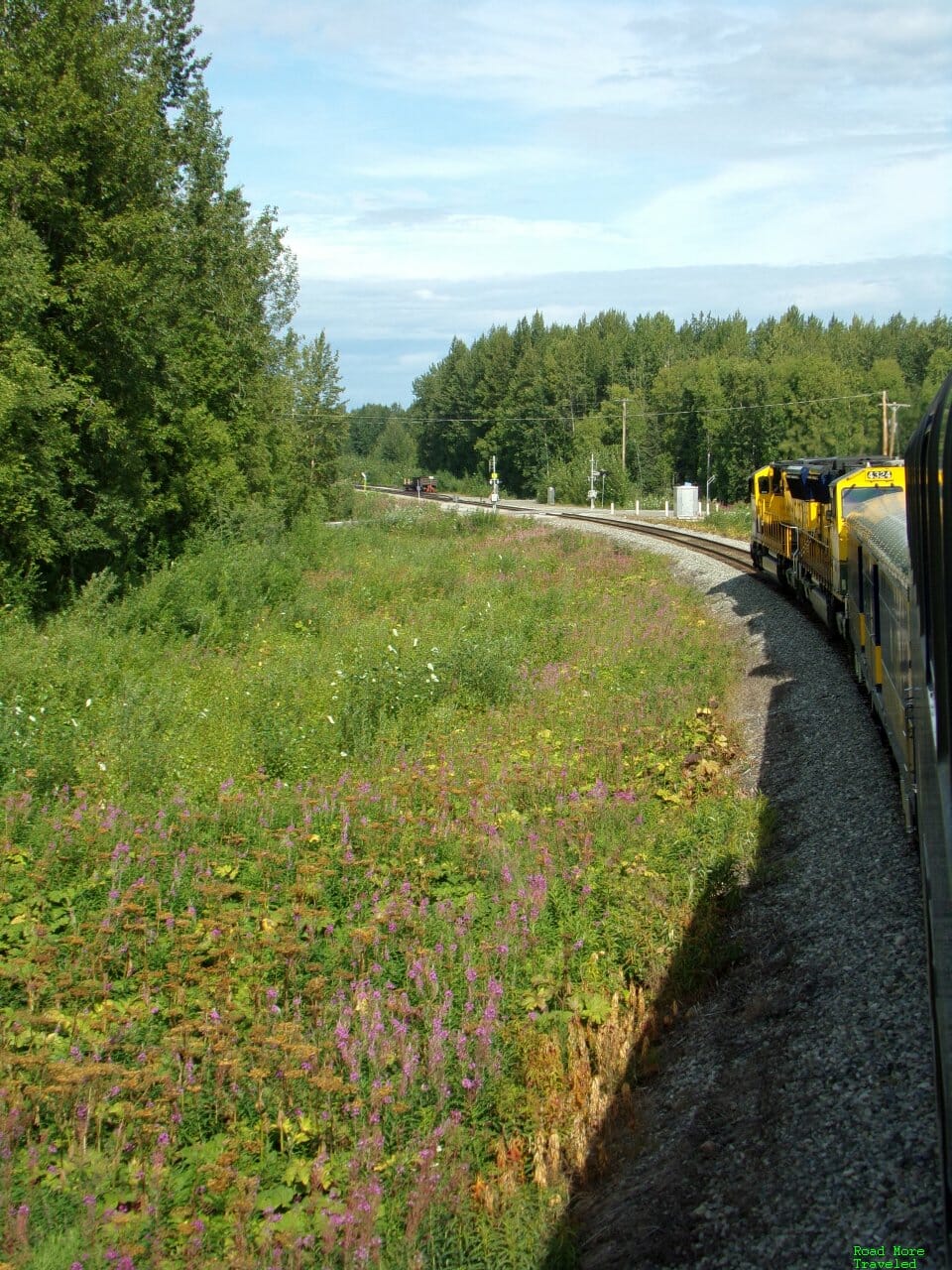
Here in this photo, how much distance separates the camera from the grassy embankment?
216 inches

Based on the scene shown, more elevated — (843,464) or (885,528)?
(843,464)

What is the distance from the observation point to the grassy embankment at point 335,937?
5496mm

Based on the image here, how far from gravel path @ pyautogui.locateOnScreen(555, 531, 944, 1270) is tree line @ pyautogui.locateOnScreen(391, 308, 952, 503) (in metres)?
53.7

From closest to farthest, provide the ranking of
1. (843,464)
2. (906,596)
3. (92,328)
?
(906,596)
(843,464)
(92,328)

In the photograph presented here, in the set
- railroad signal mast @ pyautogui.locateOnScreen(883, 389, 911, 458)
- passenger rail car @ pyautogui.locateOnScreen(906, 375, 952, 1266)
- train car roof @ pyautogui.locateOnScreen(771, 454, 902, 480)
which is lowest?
passenger rail car @ pyautogui.locateOnScreen(906, 375, 952, 1266)

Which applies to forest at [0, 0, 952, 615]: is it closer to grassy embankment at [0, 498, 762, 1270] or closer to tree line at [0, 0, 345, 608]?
tree line at [0, 0, 345, 608]

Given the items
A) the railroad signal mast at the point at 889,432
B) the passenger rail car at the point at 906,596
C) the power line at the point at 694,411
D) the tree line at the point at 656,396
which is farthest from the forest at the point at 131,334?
the tree line at the point at 656,396

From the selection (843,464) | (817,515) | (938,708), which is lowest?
(938,708)

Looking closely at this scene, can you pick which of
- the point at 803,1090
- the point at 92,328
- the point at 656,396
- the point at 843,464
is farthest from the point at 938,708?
the point at 656,396

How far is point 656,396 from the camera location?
344 ft

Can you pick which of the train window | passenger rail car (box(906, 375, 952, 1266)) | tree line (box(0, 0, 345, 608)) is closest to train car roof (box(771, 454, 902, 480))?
the train window

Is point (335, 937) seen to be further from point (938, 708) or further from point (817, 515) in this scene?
point (817, 515)

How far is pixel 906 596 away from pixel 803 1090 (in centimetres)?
420

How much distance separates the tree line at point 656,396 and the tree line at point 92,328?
41.1m
